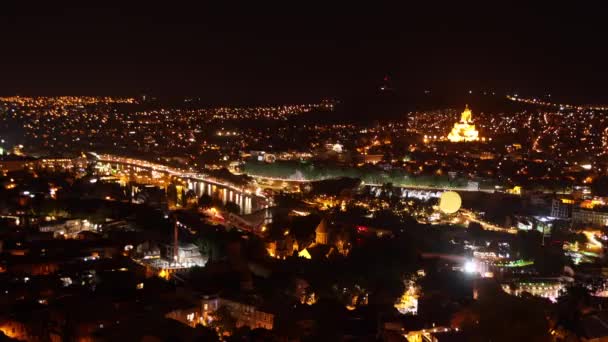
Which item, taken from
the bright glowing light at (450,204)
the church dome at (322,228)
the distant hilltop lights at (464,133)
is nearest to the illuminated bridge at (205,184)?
the bright glowing light at (450,204)

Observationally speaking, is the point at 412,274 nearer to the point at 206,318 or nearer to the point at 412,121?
the point at 206,318

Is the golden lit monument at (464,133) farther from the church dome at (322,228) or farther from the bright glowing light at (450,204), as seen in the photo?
the church dome at (322,228)

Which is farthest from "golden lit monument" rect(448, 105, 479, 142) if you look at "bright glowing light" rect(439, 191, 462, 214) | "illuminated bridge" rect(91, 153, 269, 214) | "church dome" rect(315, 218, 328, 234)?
"church dome" rect(315, 218, 328, 234)

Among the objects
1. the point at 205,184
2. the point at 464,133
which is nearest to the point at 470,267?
the point at 205,184

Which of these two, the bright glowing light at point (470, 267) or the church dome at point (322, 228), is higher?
the church dome at point (322, 228)

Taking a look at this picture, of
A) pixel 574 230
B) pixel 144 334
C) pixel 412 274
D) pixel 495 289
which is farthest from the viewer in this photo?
pixel 574 230

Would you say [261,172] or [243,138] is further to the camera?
[243,138]

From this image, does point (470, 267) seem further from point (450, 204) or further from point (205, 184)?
point (205, 184)

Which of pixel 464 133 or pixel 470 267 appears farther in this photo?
pixel 464 133

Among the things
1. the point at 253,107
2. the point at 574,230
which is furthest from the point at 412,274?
the point at 253,107

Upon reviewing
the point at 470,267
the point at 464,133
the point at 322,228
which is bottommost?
the point at 470,267

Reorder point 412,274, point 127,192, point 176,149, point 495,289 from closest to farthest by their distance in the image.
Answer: point 495,289 → point 412,274 → point 127,192 → point 176,149
